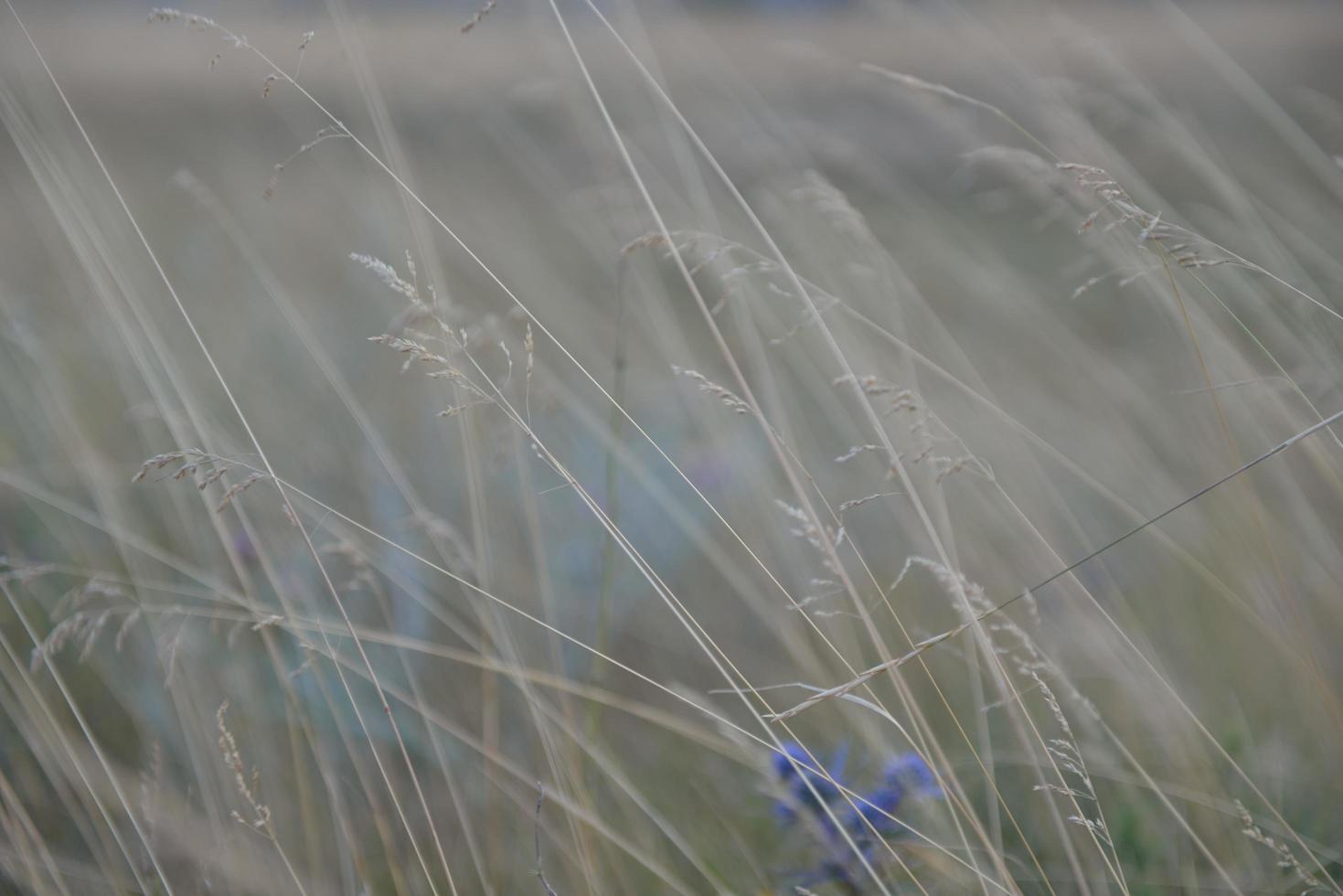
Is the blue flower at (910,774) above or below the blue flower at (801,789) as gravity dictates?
below

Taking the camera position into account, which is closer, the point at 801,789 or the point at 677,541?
the point at 801,789

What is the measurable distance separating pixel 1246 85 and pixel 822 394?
1000 millimetres

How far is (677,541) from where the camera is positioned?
6.41ft

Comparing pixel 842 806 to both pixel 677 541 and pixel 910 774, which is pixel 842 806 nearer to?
pixel 910 774

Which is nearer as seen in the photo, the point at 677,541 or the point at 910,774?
the point at 910,774

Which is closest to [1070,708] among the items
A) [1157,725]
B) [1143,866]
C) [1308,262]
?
[1157,725]

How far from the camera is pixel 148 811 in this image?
3.00 feet

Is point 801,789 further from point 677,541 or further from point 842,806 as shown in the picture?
point 677,541

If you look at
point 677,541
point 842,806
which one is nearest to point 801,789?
point 842,806

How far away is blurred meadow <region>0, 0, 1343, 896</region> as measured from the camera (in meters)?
0.99

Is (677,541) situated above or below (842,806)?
above

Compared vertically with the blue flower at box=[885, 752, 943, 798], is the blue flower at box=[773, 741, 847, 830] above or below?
above

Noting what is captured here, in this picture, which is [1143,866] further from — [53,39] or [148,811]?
[53,39]

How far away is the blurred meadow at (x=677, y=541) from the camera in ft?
3.25
